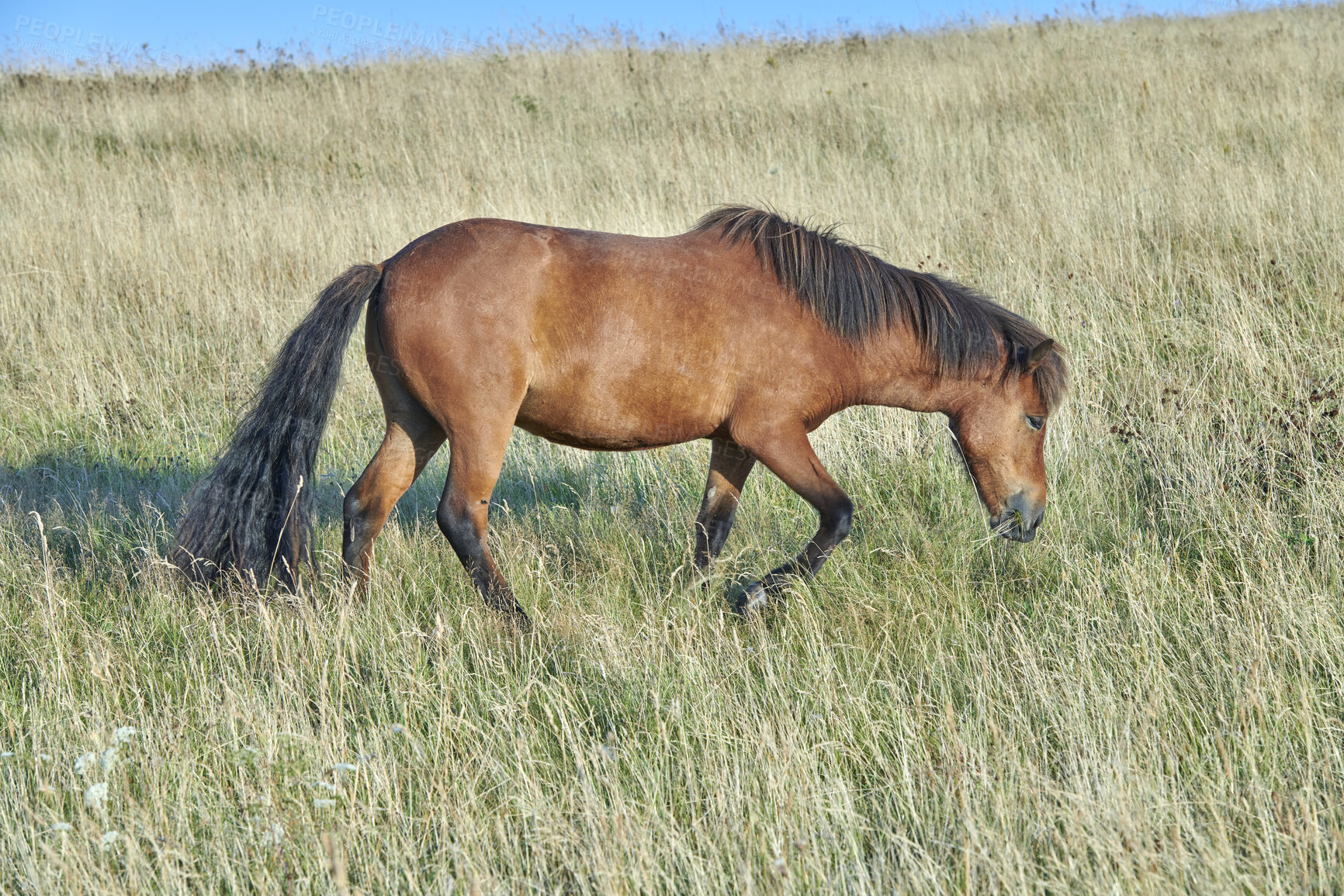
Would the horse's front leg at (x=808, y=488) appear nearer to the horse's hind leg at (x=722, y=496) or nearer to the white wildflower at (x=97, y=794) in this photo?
the horse's hind leg at (x=722, y=496)

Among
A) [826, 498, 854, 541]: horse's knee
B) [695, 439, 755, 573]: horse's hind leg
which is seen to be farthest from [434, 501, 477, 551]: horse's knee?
[826, 498, 854, 541]: horse's knee

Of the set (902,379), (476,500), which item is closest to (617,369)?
(476,500)

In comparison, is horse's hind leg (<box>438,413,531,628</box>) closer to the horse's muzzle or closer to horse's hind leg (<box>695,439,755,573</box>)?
horse's hind leg (<box>695,439,755,573</box>)

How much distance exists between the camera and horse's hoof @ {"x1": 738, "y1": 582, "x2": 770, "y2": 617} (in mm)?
3738

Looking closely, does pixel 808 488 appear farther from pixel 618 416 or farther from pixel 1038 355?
pixel 1038 355

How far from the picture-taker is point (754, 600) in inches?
149

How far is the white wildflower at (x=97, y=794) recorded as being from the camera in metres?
2.29

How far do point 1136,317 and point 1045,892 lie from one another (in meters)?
4.80

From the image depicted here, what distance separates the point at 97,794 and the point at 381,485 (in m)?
1.78

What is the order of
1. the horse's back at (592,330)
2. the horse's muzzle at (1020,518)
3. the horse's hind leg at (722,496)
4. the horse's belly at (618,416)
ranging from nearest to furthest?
the horse's back at (592,330) → the horse's belly at (618,416) → the horse's muzzle at (1020,518) → the horse's hind leg at (722,496)

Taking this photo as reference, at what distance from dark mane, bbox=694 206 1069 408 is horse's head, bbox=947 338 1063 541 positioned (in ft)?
0.14

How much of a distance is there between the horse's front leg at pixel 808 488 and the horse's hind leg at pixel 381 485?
4.42ft

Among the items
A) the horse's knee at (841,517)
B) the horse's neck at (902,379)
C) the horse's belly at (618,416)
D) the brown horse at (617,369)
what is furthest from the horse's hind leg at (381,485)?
the horse's neck at (902,379)

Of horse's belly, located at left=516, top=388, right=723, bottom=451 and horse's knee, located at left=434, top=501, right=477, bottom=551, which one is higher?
horse's belly, located at left=516, top=388, right=723, bottom=451
